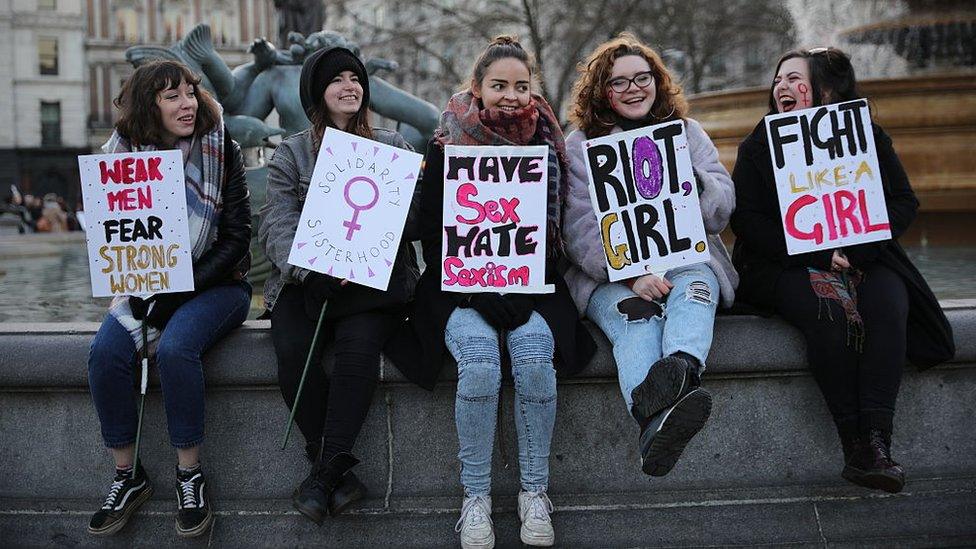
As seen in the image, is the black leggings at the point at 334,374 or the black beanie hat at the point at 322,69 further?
the black beanie hat at the point at 322,69

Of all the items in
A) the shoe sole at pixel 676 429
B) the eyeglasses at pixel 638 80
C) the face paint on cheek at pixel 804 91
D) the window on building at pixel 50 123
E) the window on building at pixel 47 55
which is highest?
the window on building at pixel 47 55

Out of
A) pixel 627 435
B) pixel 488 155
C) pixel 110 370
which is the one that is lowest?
pixel 627 435

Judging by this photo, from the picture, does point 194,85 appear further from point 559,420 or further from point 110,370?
point 559,420

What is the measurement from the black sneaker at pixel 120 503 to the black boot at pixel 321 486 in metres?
0.56

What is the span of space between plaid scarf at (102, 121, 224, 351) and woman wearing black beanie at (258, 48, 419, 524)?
0.60 feet

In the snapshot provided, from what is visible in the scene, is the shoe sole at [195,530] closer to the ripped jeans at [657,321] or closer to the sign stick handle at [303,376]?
the sign stick handle at [303,376]

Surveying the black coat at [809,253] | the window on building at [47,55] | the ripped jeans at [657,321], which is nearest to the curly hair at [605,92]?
the black coat at [809,253]

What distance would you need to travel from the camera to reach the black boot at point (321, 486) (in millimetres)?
3104

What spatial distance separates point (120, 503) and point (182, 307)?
68 cm

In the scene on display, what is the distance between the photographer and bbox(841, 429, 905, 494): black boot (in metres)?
3.11

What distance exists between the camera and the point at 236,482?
349cm

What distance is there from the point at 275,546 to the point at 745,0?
29641mm

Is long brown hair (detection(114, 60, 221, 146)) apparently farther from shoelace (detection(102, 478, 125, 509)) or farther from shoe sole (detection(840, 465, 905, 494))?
shoe sole (detection(840, 465, 905, 494))

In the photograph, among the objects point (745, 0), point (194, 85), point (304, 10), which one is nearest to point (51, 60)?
point (745, 0)
